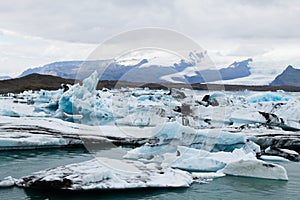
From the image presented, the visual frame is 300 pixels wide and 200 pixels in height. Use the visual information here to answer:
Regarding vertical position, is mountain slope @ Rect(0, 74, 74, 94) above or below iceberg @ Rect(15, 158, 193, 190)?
above

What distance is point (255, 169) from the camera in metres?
12.1

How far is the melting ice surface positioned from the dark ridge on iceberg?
90.6m

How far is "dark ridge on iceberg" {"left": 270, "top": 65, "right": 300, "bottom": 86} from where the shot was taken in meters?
121

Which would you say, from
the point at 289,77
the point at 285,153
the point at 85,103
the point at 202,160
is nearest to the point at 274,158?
the point at 285,153

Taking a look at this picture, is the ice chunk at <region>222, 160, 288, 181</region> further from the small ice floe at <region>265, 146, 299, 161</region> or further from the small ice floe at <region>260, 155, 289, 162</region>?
the small ice floe at <region>265, 146, 299, 161</region>

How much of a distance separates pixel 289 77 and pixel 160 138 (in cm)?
11976

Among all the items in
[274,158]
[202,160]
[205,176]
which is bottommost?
[205,176]

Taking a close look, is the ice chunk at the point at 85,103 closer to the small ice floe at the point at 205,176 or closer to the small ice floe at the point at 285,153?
the small ice floe at the point at 285,153

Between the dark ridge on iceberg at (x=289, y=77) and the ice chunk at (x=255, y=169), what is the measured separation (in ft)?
362

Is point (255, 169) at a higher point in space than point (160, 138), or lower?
lower

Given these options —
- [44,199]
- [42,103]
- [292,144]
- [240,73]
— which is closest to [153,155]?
[44,199]

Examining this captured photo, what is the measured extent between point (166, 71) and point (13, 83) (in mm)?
58343

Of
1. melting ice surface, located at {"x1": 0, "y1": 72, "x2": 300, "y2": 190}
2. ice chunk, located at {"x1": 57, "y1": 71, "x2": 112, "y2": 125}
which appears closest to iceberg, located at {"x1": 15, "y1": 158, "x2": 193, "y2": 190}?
melting ice surface, located at {"x1": 0, "y1": 72, "x2": 300, "y2": 190}

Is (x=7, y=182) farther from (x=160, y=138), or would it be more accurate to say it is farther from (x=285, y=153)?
(x=285, y=153)
